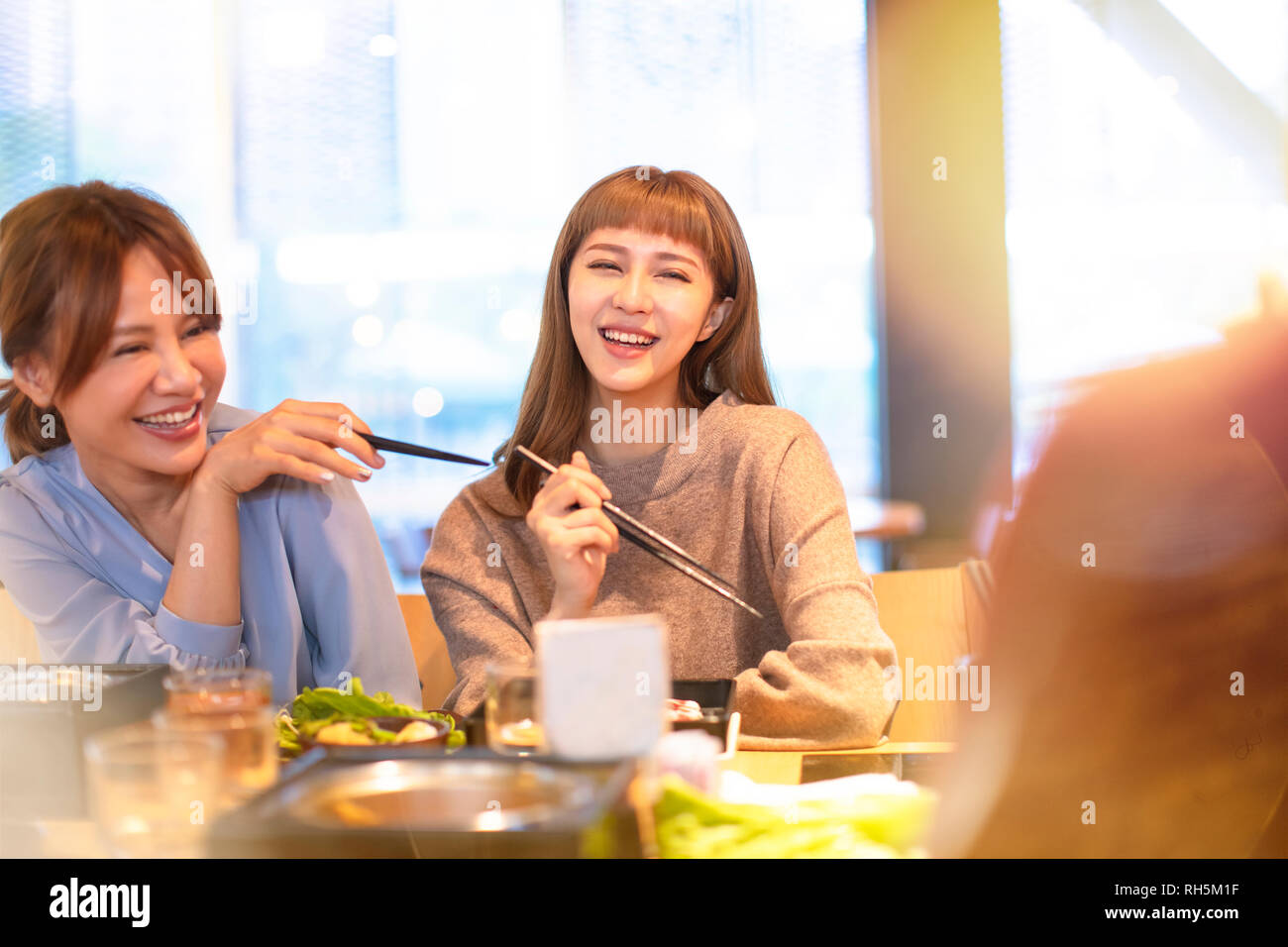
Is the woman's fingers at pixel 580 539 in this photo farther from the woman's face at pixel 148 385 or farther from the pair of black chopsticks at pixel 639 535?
the woman's face at pixel 148 385

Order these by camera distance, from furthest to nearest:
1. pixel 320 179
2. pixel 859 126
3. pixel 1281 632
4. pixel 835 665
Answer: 1. pixel 320 179
2. pixel 859 126
3. pixel 835 665
4. pixel 1281 632

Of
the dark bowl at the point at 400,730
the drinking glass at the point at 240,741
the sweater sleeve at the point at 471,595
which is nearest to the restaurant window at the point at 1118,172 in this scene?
the sweater sleeve at the point at 471,595

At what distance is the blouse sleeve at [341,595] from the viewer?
1397 mm

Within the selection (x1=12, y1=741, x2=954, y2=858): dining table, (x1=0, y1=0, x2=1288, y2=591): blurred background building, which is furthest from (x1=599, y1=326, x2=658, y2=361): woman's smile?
(x1=0, y1=0, x2=1288, y2=591): blurred background building


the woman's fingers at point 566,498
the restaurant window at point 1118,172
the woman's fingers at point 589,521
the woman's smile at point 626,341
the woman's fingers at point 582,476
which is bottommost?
the woman's fingers at point 589,521

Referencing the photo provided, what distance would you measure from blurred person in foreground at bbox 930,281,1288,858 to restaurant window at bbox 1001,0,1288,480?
280 cm

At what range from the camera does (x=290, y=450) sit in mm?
1276

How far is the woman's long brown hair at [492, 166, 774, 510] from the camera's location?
1500 millimetres

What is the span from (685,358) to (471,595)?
490mm

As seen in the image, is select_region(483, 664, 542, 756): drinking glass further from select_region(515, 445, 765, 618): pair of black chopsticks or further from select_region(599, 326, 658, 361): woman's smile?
select_region(599, 326, 658, 361): woman's smile
